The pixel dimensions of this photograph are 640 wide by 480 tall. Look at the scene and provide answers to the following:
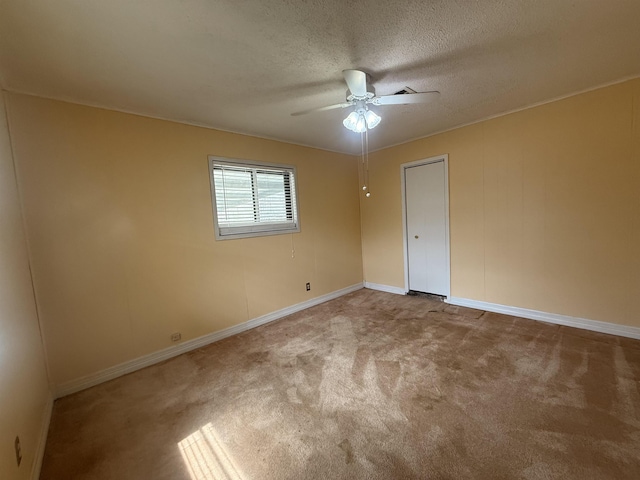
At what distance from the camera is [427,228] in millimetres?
3992

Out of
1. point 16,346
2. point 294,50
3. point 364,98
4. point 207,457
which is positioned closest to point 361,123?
point 364,98

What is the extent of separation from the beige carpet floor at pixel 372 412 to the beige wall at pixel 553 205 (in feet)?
1.62

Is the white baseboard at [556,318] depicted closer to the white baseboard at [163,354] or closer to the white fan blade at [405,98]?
the white baseboard at [163,354]

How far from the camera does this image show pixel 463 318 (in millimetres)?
3283

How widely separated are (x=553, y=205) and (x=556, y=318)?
1.27 meters

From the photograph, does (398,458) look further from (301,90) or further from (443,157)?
(443,157)

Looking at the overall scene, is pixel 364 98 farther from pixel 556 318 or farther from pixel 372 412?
pixel 556 318

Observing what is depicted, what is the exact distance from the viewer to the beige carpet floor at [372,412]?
4.69ft

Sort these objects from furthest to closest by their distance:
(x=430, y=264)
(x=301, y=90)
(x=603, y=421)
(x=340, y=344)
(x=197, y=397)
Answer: (x=430, y=264) → (x=340, y=344) → (x=301, y=90) → (x=197, y=397) → (x=603, y=421)

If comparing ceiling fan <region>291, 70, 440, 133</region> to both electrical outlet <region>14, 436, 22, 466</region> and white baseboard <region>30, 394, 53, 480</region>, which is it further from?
white baseboard <region>30, 394, 53, 480</region>

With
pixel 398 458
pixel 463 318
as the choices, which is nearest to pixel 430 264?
pixel 463 318

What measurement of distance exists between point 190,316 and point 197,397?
0.99m

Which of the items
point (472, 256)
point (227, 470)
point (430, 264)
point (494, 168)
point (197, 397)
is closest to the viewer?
point (227, 470)

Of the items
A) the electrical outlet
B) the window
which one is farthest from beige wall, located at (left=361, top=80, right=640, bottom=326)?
the electrical outlet
